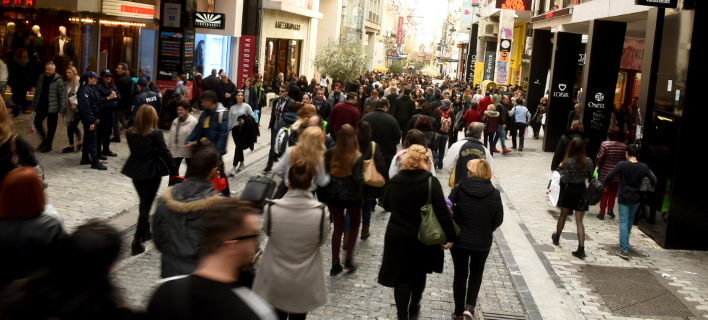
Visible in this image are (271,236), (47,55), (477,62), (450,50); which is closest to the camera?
(271,236)

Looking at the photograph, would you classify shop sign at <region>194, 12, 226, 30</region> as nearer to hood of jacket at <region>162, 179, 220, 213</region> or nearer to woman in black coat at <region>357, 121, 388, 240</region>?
woman in black coat at <region>357, 121, 388, 240</region>

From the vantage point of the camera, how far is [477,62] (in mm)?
54250

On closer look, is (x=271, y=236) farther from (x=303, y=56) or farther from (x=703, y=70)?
(x=303, y=56)

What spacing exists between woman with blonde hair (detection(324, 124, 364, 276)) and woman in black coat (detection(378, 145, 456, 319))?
1.51 m

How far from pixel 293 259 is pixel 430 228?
1.53 meters

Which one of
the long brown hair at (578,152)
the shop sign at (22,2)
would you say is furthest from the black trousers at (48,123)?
the long brown hair at (578,152)

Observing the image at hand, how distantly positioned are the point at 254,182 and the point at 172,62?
Answer: 52.6 feet

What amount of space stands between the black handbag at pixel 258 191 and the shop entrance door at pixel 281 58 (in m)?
27.6

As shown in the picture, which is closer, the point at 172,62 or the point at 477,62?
the point at 172,62

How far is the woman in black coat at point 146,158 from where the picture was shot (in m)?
A: 8.05

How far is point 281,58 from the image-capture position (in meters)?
38.0

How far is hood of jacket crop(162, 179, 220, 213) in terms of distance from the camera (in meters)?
5.11

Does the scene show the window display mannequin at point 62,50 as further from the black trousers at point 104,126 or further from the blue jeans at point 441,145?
the blue jeans at point 441,145

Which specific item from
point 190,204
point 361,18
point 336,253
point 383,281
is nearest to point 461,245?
point 383,281
